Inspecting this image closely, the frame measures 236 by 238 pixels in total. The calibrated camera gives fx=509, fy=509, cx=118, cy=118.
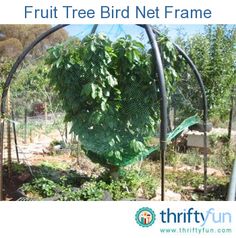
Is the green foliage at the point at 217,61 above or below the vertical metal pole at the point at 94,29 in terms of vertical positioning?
below

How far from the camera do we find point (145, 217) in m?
3.83

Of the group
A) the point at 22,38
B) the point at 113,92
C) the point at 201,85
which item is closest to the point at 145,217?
the point at 113,92

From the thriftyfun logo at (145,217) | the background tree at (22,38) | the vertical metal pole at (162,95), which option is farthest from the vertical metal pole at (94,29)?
the thriftyfun logo at (145,217)

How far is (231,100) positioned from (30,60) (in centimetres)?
161

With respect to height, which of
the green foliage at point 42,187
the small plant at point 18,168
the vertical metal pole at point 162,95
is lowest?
the green foliage at point 42,187

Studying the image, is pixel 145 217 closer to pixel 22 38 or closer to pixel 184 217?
pixel 184 217

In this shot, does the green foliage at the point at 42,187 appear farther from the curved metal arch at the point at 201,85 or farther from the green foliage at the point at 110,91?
the curved metal arch at the point at 201,85

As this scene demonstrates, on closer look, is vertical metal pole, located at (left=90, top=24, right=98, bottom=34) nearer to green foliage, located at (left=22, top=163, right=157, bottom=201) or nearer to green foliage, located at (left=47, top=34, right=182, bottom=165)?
green foliage, located at (left=47, top=34, right=182, bottom=165)

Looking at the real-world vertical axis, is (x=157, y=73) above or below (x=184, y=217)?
above

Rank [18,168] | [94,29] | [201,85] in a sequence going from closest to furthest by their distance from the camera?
[94,29] → [201,85] → [18,168]

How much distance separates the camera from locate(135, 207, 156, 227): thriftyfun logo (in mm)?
3824

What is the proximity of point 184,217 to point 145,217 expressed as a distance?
11.6 inches

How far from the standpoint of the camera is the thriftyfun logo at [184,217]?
3824 mm

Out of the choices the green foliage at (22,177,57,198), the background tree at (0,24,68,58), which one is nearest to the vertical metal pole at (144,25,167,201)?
the background tree at (0,24,68,58)
